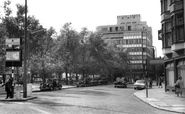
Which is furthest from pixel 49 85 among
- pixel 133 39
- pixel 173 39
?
pixel 133 39

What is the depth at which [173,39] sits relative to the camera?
27.1 m

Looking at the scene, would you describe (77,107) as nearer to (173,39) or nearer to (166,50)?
(173,39)

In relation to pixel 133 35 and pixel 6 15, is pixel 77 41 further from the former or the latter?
pixel 133 35

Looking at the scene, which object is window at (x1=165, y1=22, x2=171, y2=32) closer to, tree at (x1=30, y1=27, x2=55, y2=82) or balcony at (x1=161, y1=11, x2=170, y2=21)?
balcony at (x1=161, y1=11, x2=170, y2=21)

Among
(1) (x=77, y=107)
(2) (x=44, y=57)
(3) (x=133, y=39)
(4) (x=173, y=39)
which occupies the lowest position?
(1) (x=77, y=107)

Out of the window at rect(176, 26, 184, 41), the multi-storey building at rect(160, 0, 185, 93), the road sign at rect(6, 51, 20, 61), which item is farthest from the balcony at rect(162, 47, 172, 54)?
the road sign at rect(6, 51, 20, 61)

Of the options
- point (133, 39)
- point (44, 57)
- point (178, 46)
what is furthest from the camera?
point (133, 39)

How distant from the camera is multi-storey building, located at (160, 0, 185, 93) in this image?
25.9 m

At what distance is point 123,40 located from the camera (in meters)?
121

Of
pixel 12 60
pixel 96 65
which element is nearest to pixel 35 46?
pixel 12 60

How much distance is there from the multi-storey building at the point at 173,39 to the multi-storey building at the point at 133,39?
67.8 m

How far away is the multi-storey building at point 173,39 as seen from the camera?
25922 millimetres

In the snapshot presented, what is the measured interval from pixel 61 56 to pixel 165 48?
31.3 m

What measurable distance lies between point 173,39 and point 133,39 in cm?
9131
